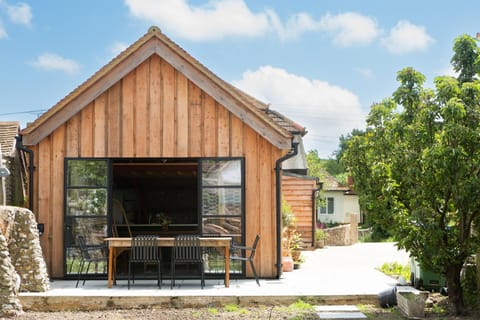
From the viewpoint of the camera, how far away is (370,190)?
987 centimetres

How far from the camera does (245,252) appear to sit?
1184 centimetres

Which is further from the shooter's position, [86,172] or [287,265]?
[287,265]

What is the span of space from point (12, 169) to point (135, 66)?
514 cm

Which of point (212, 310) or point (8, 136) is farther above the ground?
point (8, 136)

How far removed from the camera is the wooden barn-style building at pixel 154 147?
11.8 meters

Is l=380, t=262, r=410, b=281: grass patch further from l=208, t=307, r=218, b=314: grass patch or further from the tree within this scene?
l=208, t=307, r=218, b=314: grass patch

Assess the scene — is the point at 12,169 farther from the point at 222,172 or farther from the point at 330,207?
the point at 330,207

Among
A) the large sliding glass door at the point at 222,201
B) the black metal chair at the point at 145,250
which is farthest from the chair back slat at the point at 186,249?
the large sliding glass door at the point at 222,201

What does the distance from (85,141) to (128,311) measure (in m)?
3.72

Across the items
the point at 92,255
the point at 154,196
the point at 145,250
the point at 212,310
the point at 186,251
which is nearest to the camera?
the point at 212,310

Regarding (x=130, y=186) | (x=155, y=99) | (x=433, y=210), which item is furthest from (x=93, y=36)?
(x=433, y=210)

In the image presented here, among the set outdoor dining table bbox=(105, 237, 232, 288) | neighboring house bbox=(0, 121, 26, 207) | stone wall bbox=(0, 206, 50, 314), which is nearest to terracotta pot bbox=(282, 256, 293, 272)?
outdoor dining table bbox=(105, 237, 232, 288)

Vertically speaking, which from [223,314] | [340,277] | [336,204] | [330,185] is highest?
[330,185]

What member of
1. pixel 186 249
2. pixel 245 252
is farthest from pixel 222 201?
pixel 186 249
